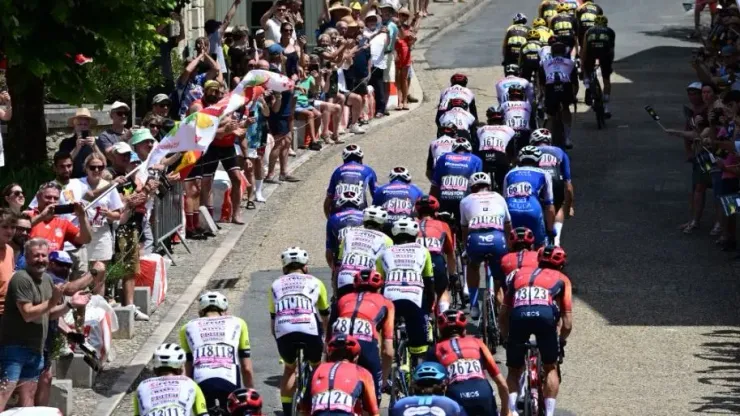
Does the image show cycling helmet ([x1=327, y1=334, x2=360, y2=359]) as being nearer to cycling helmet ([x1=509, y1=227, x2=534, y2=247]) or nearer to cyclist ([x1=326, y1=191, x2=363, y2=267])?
cycling helmet ([x1=509, y1=227, x2=534, y2=247])

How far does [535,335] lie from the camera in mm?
15469

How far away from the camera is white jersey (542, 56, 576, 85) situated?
27.1 m

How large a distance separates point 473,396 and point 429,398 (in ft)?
4.39

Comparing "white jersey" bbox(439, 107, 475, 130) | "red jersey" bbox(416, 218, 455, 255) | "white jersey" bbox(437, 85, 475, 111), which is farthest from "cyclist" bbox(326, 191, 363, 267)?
"white jersey" bbox(437, 85, 475, 111)

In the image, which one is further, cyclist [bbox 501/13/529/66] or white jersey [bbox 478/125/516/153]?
cyclist [bbox 501/13/529/66]

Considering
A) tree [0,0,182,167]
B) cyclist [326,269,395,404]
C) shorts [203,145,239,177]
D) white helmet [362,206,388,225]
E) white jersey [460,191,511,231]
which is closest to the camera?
cyclist [326,269,395,404]

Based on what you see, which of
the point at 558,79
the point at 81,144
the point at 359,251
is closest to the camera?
the point at 359,251

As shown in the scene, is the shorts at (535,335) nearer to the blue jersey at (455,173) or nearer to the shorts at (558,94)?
the blue jersey at (455,173)

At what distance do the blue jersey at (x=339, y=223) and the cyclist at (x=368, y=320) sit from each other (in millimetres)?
3382

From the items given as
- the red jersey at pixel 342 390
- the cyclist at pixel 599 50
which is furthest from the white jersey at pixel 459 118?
the red jersey at pixel 342 390

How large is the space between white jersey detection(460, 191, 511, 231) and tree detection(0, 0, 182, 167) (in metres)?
4.00

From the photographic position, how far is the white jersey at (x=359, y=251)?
16688 millimetres

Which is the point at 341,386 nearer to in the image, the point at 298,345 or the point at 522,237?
the point at 298,345

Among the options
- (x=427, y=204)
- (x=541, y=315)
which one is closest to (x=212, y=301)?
(x=541, y=315)
